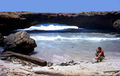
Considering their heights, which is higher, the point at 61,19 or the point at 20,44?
the point at 61,19

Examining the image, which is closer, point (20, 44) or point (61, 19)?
point (20, 44)

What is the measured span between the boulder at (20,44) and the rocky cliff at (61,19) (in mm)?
3634

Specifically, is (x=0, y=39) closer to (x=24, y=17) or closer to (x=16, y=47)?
(x=16, y=47)

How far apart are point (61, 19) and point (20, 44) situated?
6.54m

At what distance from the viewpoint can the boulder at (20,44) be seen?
5775mm

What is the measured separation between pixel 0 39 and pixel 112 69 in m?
4.74

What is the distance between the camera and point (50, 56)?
5.70 m

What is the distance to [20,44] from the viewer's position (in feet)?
19.1

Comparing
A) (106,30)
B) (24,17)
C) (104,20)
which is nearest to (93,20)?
(104,20)

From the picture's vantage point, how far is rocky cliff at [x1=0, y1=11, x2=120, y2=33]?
9.91m

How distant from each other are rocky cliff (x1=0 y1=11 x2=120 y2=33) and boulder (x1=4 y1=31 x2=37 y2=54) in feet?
11.9

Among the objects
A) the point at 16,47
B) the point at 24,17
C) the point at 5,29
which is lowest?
the point at 16,47

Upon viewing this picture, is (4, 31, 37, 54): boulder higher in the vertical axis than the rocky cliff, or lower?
lower

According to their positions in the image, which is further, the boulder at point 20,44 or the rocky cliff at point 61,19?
the rocky cliff at point 61,19
